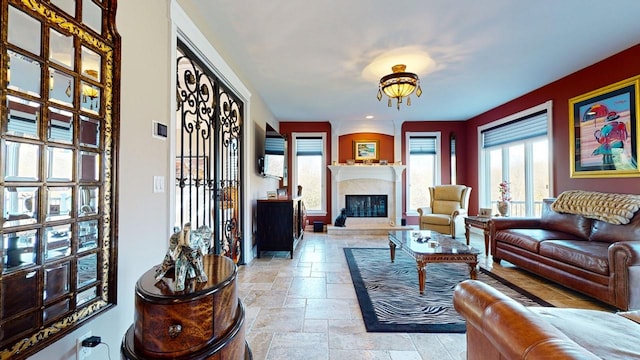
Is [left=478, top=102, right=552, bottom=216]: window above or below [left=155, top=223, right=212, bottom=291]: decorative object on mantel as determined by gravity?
above

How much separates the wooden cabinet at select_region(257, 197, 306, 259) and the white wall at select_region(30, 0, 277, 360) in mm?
2286

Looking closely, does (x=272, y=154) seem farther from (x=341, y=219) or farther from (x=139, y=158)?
(x=139, y=158)

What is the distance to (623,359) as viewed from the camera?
971 mm

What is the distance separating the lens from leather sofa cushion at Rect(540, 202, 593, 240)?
3.24 meters

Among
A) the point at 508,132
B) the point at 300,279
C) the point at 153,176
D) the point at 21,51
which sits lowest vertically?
the point at 300,279

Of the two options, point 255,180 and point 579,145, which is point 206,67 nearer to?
point 255,180

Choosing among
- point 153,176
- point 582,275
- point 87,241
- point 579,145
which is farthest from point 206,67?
point 579,145

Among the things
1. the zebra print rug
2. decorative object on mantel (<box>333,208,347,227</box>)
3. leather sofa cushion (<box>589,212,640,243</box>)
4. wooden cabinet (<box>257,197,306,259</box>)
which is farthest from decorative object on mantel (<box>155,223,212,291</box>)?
decorative object on mantel (<box>333,208,347,227</box>)

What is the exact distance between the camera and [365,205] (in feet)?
22.4

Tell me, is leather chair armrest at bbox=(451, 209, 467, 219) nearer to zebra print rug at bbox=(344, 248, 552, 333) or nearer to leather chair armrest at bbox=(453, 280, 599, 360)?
zebra print rug at bbox=(344, 248, 552, 333)

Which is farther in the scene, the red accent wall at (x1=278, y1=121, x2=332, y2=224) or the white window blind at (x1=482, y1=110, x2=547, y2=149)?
the red accent wall at (x1=278, y1=121, x2=332, y2=224)

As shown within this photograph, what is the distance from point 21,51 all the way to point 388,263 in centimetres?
397

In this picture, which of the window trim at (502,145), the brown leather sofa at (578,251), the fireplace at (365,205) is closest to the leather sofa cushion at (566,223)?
the brown leather sofa at (578,251)

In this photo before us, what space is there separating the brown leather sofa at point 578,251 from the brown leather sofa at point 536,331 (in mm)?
1325
